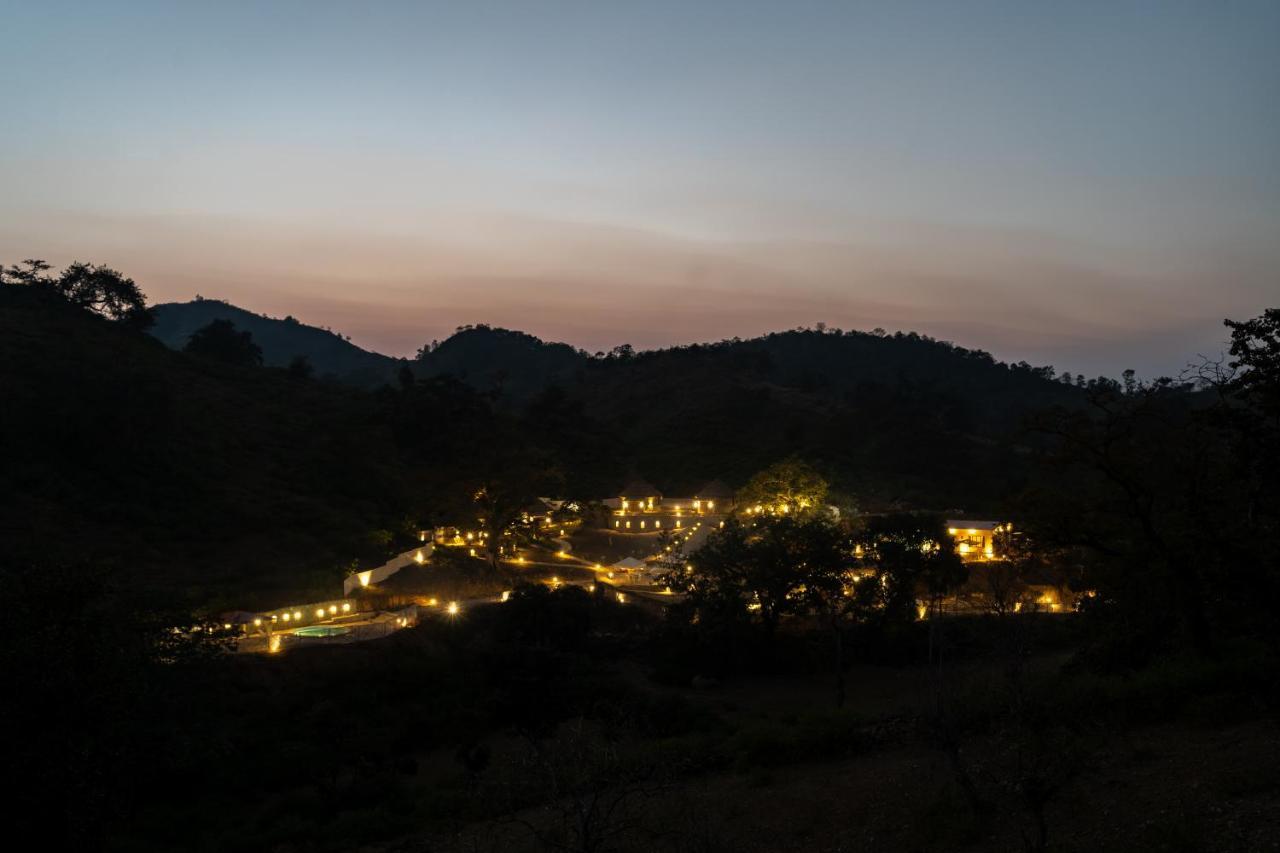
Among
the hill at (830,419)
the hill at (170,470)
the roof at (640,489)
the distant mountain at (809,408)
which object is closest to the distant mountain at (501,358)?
the distant mountain at (809,408)

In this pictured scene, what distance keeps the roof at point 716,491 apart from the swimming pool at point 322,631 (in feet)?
114

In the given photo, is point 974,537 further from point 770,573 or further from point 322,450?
point 322,450

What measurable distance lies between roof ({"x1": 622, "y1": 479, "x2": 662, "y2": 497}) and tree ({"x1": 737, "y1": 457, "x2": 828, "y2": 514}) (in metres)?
17.8

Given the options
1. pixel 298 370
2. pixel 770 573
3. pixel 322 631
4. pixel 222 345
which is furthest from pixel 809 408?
pixel 322 631

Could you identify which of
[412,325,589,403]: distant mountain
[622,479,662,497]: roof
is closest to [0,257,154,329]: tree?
[622,479,662,497]: roof

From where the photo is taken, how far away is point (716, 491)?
2249 inches

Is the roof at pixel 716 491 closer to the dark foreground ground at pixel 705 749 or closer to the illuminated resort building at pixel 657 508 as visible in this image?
the illuminated resort building at pixel 657 508

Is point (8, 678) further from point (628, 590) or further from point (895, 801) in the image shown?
point (628, 590)

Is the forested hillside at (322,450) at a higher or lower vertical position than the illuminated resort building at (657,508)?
higher

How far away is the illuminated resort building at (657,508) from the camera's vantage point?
162 ft

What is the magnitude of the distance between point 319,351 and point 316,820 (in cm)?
19958

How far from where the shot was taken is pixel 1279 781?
8.77 meters

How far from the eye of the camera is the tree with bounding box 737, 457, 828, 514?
125 ft

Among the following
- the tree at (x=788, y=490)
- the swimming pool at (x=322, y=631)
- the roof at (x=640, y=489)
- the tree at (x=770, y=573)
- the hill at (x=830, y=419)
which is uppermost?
the hill at (x=830, y=419)
